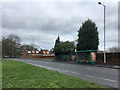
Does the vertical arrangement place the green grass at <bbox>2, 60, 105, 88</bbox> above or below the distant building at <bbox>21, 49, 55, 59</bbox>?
above

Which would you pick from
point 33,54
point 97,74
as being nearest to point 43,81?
point 97,74

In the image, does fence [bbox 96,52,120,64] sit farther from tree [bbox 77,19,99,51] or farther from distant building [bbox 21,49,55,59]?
distant building [bbox 21,49,55,59]

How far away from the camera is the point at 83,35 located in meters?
29.0

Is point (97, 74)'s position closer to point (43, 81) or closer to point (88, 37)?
point (43, 81)

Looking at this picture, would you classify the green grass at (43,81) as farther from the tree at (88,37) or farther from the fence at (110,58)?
the tree at (88,37)

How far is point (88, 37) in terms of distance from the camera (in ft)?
92.9

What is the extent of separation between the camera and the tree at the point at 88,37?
2805cm

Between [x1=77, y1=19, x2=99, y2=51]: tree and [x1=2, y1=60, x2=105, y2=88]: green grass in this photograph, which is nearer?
[x1=2, y1=60, x2=105, y2=88]: green grass

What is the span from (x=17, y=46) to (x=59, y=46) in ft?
135

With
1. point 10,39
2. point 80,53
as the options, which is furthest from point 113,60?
point 10,39

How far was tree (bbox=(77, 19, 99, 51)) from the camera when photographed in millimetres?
28047

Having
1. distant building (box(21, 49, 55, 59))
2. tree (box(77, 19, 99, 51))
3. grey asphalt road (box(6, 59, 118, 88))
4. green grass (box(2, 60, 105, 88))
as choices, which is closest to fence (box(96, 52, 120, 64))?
tree (box(77, 19, 99, 51))

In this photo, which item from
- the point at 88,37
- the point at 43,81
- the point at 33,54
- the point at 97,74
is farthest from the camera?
the point at 33,54

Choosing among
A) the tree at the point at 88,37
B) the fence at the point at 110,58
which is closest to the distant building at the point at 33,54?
the tree at the point at 88,37
